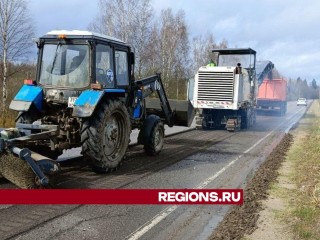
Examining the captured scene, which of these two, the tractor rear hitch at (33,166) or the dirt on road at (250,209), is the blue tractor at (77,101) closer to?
the tractor rear hitch at (33,166)

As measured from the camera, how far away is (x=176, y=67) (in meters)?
38.5

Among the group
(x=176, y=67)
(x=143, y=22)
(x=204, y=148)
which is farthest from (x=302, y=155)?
(x=176, y=67)

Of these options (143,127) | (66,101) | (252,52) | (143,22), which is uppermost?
(143,22)

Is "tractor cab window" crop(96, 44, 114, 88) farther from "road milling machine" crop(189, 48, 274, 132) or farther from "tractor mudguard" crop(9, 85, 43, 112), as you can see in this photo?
"road milling machine" crop(189, 48, 274, 132)

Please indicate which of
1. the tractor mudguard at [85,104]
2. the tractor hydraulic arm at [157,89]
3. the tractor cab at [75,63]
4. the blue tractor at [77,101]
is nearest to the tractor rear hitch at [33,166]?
the blue tractor at [77,101]

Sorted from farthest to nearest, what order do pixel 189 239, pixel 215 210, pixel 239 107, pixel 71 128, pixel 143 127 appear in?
1. pixel 239 107
2. pixel 143 127
3. pixel 71 128
4. pixel 215 210
5. pixel 189 239

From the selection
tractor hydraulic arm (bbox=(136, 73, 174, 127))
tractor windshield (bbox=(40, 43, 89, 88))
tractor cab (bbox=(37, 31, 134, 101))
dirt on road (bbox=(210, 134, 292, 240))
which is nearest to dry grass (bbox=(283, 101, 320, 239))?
dirt on road (bbox=(210, 134, 292, 240))

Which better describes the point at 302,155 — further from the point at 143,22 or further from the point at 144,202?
the point at 143,22

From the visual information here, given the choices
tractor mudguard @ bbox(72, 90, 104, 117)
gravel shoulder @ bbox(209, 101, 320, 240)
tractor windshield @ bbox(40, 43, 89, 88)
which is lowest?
gravel shoulder @ bbox(209, 101, 320, 240)

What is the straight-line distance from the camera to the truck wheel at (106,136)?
24.4ft

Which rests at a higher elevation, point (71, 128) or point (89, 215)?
point (71, 128)

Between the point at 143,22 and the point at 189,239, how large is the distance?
1115 inches

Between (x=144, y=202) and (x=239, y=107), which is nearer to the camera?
(x=144, y=202)

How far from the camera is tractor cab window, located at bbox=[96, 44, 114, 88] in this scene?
316 inches
